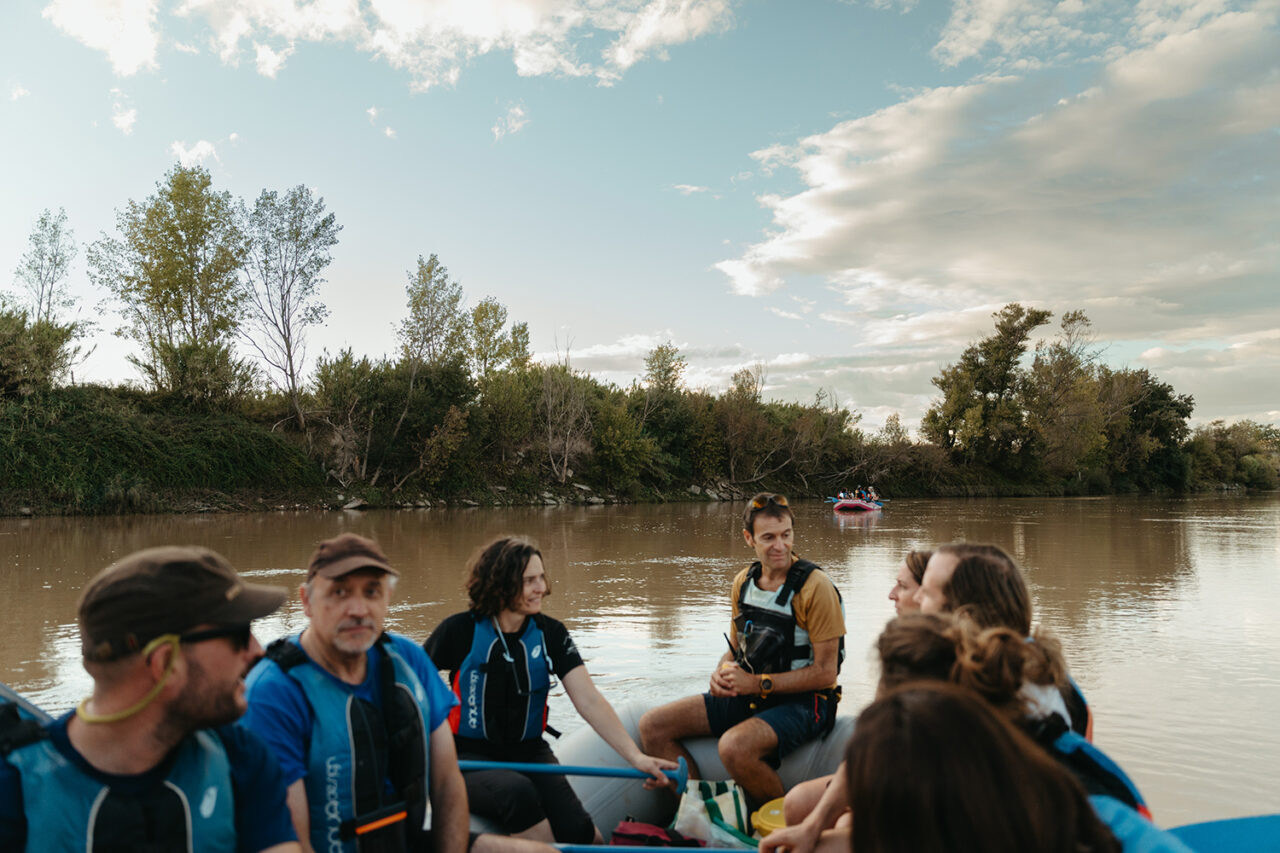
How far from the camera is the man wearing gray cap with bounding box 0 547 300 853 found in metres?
1.34

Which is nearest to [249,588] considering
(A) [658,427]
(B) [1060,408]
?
(A) [658,427]

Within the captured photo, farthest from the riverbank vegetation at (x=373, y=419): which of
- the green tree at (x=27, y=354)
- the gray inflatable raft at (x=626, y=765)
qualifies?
the gray inflatable raft at (x=626, y=765)

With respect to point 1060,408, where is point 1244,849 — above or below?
below

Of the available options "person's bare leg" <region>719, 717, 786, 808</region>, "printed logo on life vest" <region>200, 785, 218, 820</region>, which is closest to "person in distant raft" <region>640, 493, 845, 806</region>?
"person's bare leg" <region>719, 717, 786, 808</region>

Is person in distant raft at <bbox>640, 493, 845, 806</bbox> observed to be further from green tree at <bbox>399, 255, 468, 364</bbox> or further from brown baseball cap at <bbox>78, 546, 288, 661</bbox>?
green tree at <bbox>399, 255, 468, 364</bbox>

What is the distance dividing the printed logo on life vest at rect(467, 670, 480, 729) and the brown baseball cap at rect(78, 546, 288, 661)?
1.42 metres

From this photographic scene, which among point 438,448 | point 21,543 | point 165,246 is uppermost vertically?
point 165,246

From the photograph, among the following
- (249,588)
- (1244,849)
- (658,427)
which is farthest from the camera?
(658,427)

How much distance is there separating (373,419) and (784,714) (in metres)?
21.7

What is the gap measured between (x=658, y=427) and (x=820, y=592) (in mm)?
28615

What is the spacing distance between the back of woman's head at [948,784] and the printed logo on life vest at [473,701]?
200 centimetres

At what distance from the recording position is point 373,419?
23.2m

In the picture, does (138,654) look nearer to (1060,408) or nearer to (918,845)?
(918,845)

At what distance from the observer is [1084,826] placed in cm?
104
